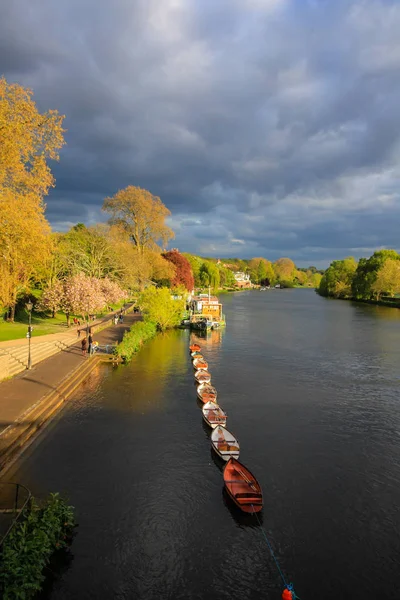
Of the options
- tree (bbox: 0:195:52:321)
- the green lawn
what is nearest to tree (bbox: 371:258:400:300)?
the green lawn

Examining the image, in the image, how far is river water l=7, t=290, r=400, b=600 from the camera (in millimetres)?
Answer: 11805

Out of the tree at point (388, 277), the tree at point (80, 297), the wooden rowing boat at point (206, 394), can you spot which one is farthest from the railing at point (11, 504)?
the tree at point (388, 277)

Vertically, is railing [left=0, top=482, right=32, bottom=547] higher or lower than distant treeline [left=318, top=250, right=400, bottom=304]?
lower

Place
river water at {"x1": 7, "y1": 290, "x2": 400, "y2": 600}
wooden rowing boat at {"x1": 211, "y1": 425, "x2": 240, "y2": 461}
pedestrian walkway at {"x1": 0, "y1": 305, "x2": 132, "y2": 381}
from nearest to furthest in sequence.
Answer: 1. river water at {"x1": 7, "y1": 290, "x2": 400, "y2": 600}
2. wooden rowing boat at {"x1": 211, "y1": 425, "x2": 240, "y2": 461}
3. pedestrian walkway at {"x1": 0, "y1": 305, "x2": 132, "y2": 381}

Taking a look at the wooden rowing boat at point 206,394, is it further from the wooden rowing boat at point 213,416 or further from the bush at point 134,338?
the bush at point 134,338

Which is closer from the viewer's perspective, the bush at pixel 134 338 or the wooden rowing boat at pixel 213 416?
the wooden rowing boat at pixel 213 416

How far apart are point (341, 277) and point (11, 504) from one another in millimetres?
150189

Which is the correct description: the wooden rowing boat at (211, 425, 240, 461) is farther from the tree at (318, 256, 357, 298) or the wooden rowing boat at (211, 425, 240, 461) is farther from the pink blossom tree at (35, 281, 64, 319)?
the tree at (318, 256, 357, 298)

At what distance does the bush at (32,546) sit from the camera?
911 centimetres

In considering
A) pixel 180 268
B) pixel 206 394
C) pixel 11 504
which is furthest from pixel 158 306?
pixel 11 504

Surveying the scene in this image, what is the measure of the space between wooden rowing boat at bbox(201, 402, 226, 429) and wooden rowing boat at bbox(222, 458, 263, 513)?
5.15 meters

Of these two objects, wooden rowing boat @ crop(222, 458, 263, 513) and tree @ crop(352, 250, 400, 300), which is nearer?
wooden rowing boat @ crop(222, 458, 263, 513)

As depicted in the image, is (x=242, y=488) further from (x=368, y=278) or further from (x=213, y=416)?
(x=368, y=278)

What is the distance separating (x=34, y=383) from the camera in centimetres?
→ 2552
